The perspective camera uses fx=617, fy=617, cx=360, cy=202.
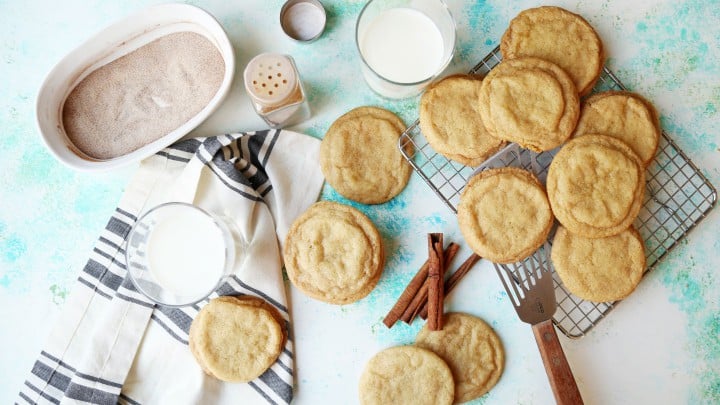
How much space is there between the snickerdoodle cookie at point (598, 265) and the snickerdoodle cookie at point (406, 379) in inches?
18.4

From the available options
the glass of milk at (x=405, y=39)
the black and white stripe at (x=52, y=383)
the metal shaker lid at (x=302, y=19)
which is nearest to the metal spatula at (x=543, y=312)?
the glass of milk at (x=405, y=39)

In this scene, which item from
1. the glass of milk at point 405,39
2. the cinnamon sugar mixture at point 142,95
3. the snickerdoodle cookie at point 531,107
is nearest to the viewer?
the snickerdoodle cookie at point 531,107

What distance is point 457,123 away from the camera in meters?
1.85

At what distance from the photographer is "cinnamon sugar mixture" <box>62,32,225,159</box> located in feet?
6.50

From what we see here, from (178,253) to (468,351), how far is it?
0.93 m

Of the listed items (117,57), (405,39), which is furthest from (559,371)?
(117,57)

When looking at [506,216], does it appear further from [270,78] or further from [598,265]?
[270,78]

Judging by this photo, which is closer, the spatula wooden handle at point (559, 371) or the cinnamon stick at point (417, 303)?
the spatula wooden handle at point (559, 371)

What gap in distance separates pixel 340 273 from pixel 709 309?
3.83 ft

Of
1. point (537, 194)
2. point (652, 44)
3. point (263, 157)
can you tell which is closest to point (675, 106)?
point (652, 44)

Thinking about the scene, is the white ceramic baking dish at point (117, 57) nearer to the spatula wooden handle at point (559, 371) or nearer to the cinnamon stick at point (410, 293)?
the cinnamon stick at point (410, 293)

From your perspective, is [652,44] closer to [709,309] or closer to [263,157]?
[709,309]

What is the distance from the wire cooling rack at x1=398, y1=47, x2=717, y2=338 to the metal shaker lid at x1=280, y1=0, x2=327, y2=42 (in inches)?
18.5

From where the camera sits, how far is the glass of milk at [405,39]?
1880mm
